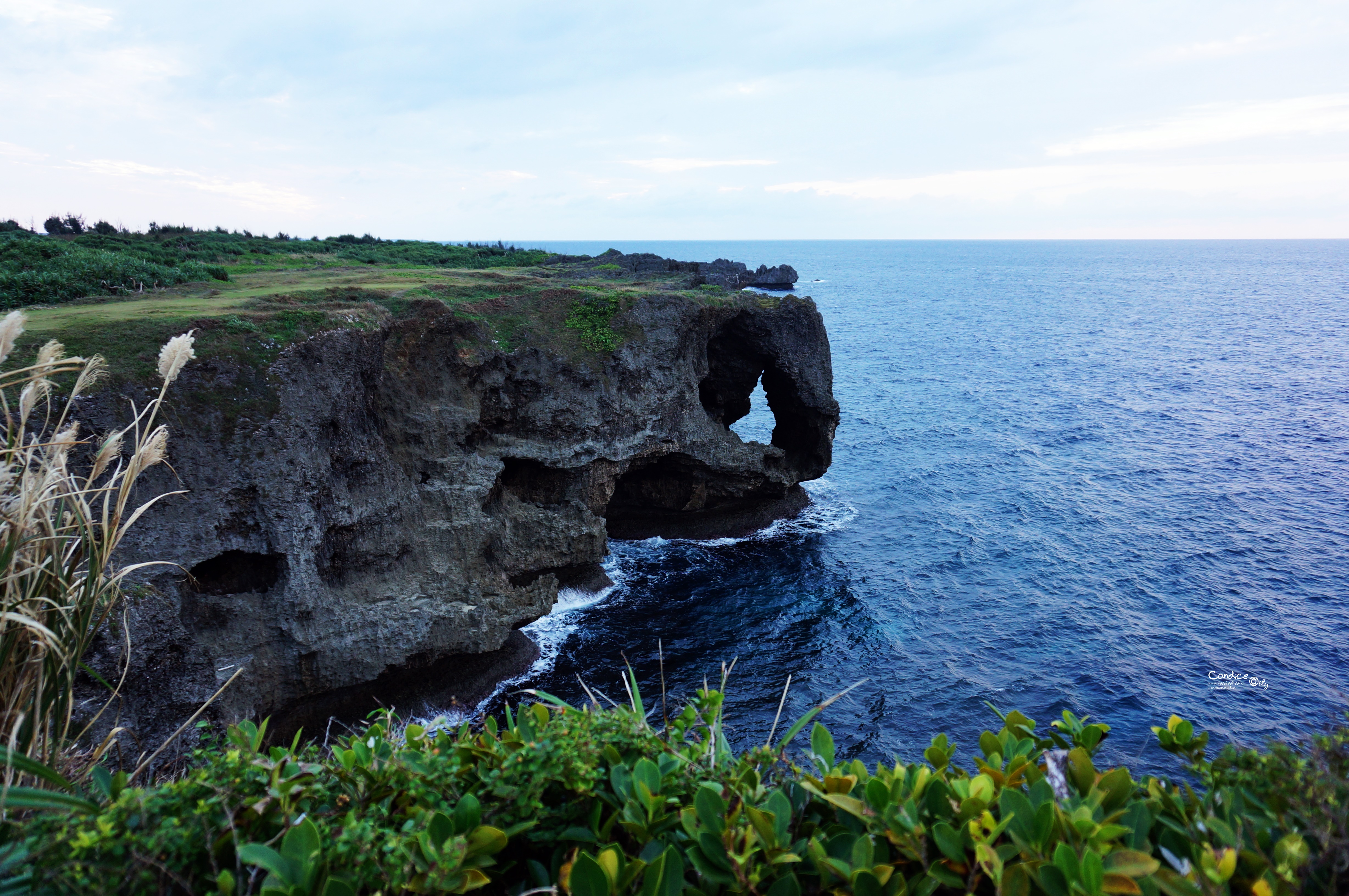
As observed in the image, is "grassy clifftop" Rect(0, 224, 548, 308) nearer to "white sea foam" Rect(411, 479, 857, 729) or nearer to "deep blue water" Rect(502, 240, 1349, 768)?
"white sea foam" Rect(411, 479, 857, 729)

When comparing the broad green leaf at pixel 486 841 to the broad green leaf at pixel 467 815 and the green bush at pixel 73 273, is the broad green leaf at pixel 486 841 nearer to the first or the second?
the broad green leaf at pixel 467 815

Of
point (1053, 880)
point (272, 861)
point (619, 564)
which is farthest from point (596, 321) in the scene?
point (1053, 880)

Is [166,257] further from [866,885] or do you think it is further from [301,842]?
[866,885]

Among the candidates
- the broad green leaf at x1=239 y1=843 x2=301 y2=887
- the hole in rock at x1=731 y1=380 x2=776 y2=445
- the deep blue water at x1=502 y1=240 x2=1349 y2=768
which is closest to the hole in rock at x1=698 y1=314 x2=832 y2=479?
the deep blue water at x1=502 y1=240 x2=1349 y2=768

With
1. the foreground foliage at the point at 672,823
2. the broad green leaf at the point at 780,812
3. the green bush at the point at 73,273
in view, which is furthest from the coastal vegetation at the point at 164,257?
the broad green leaf at the point at 780,812

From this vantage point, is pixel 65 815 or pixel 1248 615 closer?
pixel 65 815

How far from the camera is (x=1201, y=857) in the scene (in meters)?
3.50

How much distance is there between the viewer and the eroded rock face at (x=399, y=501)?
17.8m

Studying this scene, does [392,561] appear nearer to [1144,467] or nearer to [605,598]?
[605,598]

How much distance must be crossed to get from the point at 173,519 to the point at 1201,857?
20107 mm

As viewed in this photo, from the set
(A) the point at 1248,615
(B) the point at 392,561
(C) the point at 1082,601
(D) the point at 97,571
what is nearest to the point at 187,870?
(D) the point at 97,571

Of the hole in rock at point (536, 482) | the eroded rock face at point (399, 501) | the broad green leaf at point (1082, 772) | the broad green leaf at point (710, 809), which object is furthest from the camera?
the hole in rock at point (536, 482)

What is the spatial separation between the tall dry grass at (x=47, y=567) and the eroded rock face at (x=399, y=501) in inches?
421

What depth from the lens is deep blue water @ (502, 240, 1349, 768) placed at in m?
23.8
